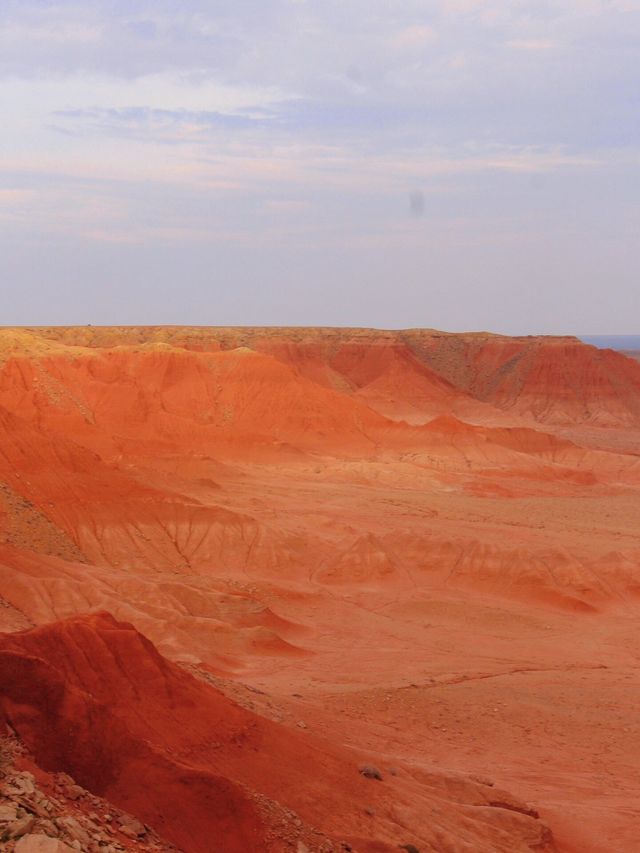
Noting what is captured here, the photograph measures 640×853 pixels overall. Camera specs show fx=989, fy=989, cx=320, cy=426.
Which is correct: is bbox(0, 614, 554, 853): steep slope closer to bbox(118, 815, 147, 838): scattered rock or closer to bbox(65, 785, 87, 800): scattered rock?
bbox(118, 815, 147, 838): scattered rock

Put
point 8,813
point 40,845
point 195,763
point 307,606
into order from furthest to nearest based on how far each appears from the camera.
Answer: point 307,606 < point 195,763 < point 8,813 < point 40,845

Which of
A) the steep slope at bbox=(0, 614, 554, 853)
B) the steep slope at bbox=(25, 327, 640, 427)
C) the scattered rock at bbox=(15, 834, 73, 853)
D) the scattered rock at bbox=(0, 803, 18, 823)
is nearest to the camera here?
the scattered rock at bbox=(15, 834, 73, 853)

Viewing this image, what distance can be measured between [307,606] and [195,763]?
63.0ft

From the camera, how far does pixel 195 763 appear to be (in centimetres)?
1038

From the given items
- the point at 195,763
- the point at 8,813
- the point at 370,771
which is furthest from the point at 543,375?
the point at 8,813

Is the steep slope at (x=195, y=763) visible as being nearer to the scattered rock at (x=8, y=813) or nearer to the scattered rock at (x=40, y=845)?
the scattered rock at (x=8, y=813)

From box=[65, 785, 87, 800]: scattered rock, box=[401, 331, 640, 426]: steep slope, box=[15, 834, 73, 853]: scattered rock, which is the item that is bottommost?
box=[65, 785, 87, 800]: scattered rock

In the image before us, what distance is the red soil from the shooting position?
35.1 feet

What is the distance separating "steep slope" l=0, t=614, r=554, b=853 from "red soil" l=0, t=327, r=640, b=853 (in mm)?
33

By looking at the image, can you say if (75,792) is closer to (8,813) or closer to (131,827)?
(131,827)

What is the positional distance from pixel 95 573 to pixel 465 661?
9.61m

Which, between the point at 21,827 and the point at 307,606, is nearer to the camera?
the point at 21,827

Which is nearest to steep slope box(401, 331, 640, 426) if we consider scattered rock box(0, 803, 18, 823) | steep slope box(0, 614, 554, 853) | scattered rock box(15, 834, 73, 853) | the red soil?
the red soil

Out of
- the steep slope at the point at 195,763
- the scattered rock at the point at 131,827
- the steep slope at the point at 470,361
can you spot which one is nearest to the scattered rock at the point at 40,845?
the scattered rock at the point at 131,827
